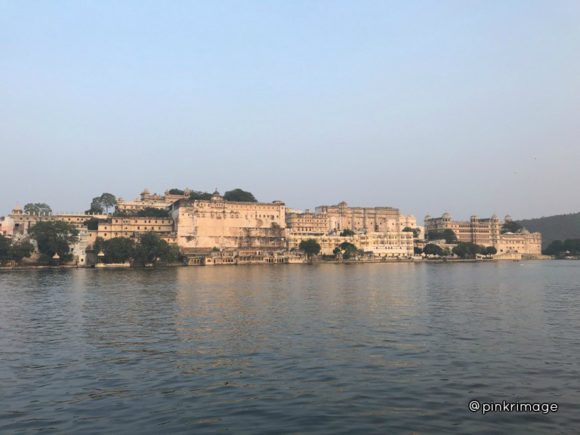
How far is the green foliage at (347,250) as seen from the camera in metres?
112

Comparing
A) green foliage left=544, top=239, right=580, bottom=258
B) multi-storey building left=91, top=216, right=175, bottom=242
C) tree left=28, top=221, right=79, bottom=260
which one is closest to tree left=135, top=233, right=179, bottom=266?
tree left=28, top=221, right=79, bottom=260

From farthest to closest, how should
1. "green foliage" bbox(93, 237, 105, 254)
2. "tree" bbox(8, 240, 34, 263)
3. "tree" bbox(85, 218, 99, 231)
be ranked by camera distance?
"tree" bbox(85, 218, 99, 231)
"green foliage" bbox(93, 237, 105, 254)
"tree" bbox(8, 240, 34, 263)

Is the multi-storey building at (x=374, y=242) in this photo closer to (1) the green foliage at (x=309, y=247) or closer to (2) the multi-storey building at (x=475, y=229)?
(1) the green foliage at (x=309, y=247)

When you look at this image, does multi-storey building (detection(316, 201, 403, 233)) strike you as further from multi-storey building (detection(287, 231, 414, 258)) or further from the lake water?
the lake water

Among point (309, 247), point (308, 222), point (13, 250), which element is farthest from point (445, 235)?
point (13, 250)

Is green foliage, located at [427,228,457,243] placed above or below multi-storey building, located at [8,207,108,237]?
below

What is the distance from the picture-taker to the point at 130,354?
14.5 meters

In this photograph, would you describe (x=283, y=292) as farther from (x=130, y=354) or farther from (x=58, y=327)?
(x=130, y=354)

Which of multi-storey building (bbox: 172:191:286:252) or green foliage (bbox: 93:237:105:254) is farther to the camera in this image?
multi-storey building (bbox: 172:191:286:252)

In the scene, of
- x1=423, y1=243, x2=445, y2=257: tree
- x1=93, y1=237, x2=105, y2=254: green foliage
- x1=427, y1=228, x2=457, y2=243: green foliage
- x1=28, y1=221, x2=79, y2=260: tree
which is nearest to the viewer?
x1=28, y1=221, x2=79, y2=260: tree

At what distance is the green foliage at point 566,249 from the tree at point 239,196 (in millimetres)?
99223

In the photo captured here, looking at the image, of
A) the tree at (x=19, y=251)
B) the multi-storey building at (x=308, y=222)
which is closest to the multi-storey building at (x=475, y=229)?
the multi-storey building at (x=308, y=222)

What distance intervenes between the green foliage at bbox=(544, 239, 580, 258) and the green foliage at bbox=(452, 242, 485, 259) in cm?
4324

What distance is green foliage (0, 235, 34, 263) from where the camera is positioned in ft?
246
